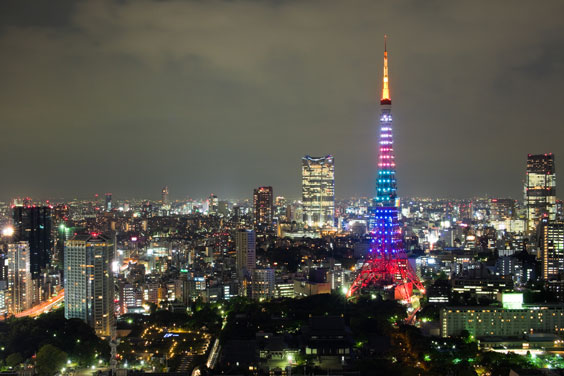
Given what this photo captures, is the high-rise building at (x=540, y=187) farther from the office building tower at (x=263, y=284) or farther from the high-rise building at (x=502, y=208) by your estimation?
the office building tower at (x=263, y=284)

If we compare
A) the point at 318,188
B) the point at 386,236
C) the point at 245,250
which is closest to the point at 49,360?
the point at 386,236

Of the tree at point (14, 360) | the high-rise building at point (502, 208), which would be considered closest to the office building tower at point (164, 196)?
the high-rise building at point (502, 208)

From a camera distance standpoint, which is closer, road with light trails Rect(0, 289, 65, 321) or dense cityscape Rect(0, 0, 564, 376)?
dense cityscape Rect(0, 0, 564, 376)

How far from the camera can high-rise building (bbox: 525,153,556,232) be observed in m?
31.9

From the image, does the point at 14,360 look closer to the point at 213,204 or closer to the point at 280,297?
the point at 280,297

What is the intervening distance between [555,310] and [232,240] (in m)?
15.7

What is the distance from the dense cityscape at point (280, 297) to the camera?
10750 mm

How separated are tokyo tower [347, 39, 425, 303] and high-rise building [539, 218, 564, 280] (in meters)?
4.27

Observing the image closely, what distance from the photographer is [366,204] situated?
165ft

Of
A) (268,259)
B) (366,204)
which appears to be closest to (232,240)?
(268,259)

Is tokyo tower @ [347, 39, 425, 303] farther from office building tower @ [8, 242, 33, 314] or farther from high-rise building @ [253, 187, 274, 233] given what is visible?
high-rise building @ [253, 187, 274, 233]

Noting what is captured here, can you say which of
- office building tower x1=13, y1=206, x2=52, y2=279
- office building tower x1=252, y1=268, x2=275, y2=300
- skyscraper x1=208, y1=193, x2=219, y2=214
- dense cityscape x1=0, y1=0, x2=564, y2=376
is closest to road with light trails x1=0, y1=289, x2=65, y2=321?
dense cityscape x1=0, y1=0, x2=564, y2=376

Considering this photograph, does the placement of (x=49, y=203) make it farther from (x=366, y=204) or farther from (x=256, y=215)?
(x=366, y=204)

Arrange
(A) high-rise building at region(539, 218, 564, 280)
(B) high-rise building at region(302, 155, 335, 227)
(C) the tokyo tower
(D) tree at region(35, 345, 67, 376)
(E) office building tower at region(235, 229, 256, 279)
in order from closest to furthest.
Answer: (D) tree at region(35, 345, 67, 376), (C) the tokyo tower, (A) high-rise building at region(539, 218, 564, 280), (E) office building tower at region(235, 229, 256, 279), (B) high-rise building at region(302, 155, 335, 227)
